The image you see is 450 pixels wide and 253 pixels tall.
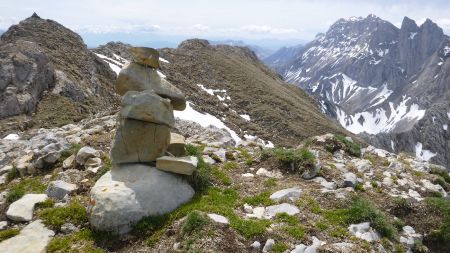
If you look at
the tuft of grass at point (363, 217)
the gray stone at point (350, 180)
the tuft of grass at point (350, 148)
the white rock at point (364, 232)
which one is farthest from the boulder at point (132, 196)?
the tuft of grass at point (350, 148)

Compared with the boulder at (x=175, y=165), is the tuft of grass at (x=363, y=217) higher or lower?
lower

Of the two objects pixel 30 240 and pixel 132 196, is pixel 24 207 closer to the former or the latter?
pixel 30 240

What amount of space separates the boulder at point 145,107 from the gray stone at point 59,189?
9.25ft

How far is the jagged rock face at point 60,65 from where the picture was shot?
143 feet

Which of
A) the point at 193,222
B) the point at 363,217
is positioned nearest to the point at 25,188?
the point at 193,222

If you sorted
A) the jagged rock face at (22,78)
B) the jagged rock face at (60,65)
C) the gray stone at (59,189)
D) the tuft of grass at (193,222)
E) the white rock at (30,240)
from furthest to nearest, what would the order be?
the jagged rock face at (60,65)
the jagged rock face at (22,78)
the gray stone at (59,189)
the white rock at (30,240)
the tuft of grass at (193,222)

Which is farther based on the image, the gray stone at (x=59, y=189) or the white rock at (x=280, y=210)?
the gray stone at (x=59, y=189)

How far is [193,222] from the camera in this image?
10.3 metres

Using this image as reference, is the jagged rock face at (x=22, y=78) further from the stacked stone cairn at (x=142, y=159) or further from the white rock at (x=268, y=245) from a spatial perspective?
the white rock at (x=268, y=245)

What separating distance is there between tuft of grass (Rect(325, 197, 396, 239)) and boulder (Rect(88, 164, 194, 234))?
4150 millimetres

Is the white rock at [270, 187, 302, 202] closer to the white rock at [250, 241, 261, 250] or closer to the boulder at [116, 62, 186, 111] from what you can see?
the white rock at [250, 241, 261, 250]

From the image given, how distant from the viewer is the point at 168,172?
12750mm

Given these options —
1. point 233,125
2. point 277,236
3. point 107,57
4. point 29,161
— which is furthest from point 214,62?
point 277,236

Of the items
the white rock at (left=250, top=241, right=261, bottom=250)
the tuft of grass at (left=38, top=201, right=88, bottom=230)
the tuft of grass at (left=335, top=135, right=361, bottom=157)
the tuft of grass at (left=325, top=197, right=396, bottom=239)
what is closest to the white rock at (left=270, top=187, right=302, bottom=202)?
the tuft of grass at (left=325, top=197, right=396, bottom=239)
